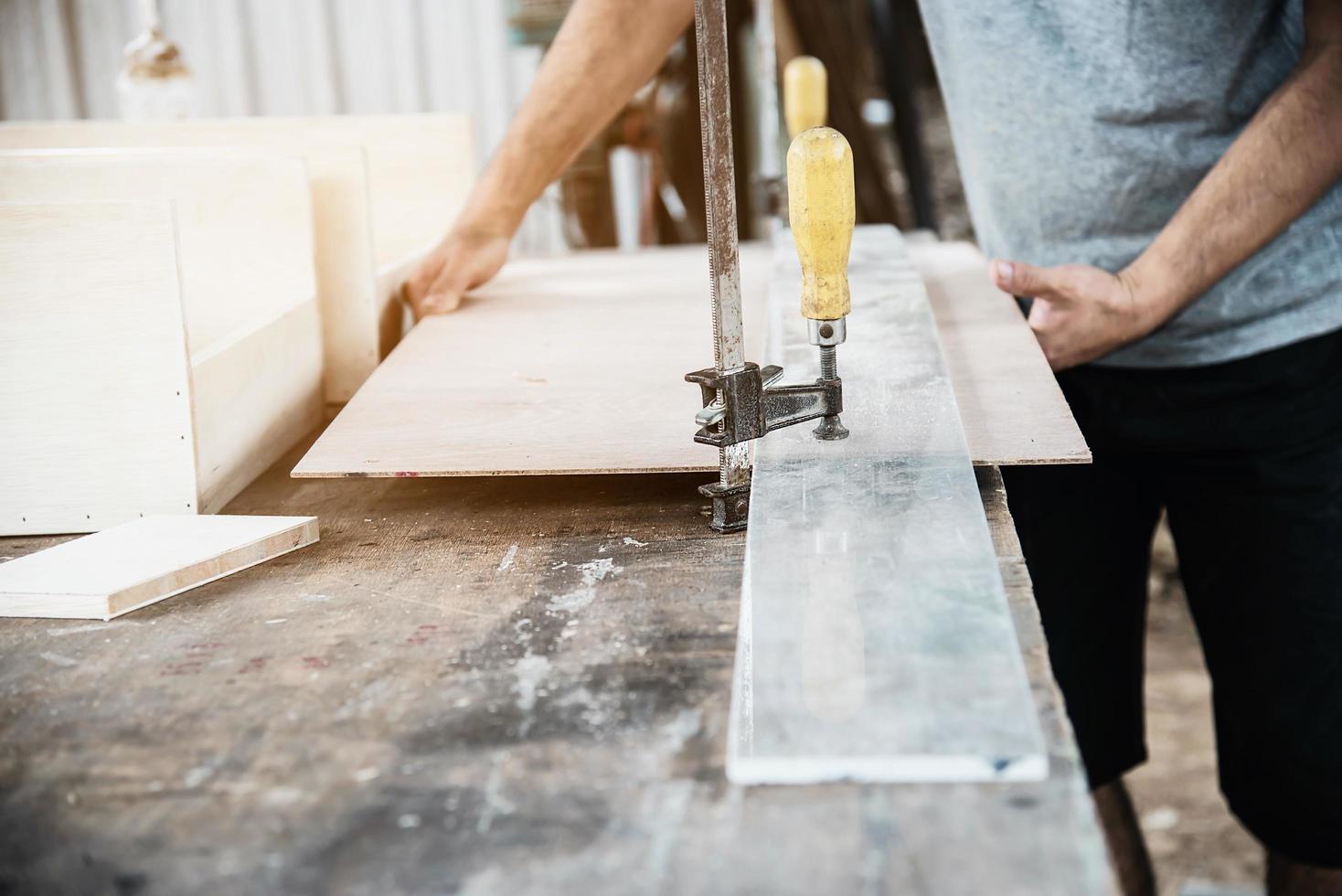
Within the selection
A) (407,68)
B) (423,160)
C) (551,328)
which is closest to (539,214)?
(407,68)

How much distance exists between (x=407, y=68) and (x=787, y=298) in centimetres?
378

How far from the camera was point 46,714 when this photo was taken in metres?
0.76

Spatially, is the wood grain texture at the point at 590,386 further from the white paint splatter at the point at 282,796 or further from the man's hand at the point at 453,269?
the white paint splatter at the point at 282,796

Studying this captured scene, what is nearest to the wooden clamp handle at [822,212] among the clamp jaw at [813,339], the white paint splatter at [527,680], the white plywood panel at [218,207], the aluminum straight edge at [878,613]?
the clamp jaw at [813,339]

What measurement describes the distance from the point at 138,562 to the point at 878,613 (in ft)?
1.98

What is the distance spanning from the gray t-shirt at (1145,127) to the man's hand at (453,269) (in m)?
0.70

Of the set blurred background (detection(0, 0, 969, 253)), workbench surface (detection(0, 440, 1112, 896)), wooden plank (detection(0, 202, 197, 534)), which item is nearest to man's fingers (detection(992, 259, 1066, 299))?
workbench surface (detection(0, 440, 1112, 896))

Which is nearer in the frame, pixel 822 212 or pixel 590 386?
pixel 822 212

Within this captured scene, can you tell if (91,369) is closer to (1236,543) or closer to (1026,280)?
(1026,280)

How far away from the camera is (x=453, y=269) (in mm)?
1630

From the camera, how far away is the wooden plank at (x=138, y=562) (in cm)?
90

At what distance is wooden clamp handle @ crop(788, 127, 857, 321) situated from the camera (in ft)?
2.98

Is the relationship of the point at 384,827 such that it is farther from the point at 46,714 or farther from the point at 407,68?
the point at 407,68

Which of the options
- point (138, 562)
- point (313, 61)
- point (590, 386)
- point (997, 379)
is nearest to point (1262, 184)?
point (997, 379)
